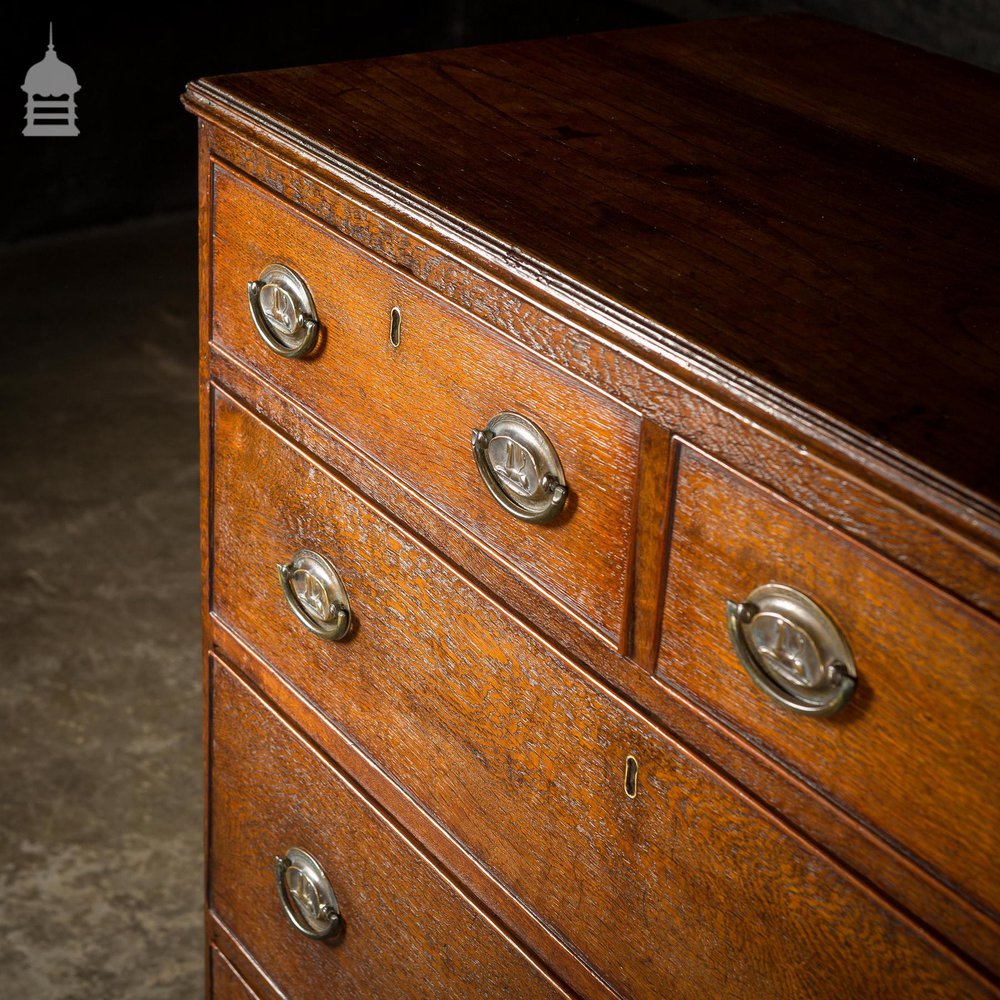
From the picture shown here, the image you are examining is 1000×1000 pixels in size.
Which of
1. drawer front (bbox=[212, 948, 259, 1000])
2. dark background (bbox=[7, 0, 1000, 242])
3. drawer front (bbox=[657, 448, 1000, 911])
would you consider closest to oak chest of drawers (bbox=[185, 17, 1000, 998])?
drawer front (bbox=[657, 448, 1000, 911])

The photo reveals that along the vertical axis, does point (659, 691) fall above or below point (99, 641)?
above

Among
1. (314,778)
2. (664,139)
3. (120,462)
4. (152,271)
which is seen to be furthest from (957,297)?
(152,271)

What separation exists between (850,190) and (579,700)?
0.35 m

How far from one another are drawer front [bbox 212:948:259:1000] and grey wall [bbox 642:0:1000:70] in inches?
54.1

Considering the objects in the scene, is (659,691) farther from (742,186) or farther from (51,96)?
(51,96)

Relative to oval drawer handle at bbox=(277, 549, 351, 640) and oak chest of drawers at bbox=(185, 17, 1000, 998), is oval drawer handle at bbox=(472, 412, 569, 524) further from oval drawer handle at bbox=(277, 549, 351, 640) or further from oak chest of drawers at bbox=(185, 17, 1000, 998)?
oval drawer handle at bbox=(277, 549, 351, 640)

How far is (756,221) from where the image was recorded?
825 millimetres

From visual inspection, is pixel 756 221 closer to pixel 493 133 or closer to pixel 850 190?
pixel 850 190

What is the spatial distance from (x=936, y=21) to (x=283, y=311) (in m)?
1.67

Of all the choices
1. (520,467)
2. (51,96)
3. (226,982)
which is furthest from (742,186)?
(51,96)

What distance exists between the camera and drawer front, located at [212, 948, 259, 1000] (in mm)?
1358

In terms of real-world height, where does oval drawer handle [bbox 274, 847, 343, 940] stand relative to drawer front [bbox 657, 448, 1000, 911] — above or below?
below

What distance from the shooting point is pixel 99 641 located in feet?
8.70

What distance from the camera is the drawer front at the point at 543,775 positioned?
759 mm
